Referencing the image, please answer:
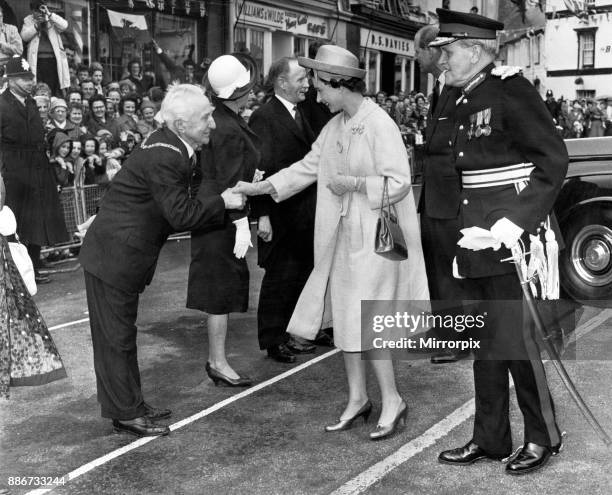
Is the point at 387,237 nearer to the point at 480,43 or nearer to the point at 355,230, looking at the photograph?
the point at 355,230

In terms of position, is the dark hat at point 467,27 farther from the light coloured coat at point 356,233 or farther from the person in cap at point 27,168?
the person in cap at point 27,168

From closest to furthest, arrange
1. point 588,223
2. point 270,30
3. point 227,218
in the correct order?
1. point 227,218
2. point 588,223
3. point 270,30

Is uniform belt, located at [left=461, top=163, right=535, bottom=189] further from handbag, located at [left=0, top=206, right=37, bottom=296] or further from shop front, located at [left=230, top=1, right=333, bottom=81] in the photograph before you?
shop front, located at [left=230, top=1, right=333, bottom=81]

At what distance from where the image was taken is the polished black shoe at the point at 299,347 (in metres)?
6.36

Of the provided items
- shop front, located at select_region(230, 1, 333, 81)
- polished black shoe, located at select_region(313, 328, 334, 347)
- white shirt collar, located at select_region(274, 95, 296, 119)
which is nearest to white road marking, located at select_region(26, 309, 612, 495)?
polished black shoe, located at select_region(313, 328, 334, 347)

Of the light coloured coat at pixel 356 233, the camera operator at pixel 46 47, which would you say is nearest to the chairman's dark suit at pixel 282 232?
the light coloured coat at pixel 356 233

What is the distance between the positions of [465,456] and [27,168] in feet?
20.8

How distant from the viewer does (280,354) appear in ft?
20.2

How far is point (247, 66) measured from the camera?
223 inches

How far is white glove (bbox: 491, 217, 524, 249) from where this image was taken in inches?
152

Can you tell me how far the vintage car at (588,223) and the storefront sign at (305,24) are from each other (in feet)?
58.4

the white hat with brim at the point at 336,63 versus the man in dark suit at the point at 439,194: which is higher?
the white hat with brim at the point at 336,63

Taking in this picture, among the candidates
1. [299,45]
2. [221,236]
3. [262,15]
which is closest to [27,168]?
[221,236]

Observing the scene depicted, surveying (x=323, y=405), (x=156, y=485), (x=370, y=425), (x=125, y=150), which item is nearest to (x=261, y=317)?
(x=323, y=405)
